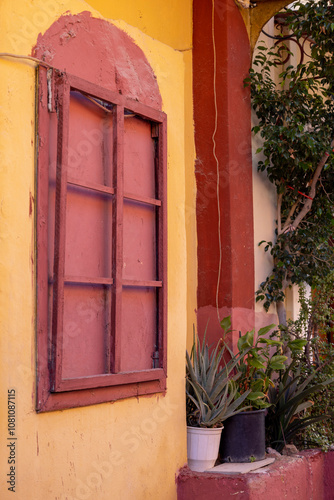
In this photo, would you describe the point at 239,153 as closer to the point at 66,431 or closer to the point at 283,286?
the point at 283,286

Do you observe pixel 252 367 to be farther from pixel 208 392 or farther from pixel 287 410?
pixel 287 410

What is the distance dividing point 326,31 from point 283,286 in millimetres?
2053

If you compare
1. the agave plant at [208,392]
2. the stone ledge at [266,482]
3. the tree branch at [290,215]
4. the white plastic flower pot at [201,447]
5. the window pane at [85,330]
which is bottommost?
the stone ledge at [266,482]

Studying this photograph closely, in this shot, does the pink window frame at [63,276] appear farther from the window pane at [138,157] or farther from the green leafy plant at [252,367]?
the green leafy plant at [252,367]

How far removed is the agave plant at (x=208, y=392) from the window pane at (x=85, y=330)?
953 mm

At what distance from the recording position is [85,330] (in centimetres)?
376

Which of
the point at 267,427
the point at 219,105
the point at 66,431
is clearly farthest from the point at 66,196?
the point at 267,427

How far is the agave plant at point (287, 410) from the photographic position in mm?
5254

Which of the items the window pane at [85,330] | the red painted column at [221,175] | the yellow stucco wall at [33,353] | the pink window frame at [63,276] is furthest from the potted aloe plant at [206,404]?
the window pane at [85,330]

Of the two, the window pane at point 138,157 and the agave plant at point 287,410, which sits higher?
the window pane at point 138,157

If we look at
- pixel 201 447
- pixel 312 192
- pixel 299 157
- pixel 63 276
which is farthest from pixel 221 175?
pixel 63 276

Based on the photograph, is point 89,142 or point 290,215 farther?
point 290,215

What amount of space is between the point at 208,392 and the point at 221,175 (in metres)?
1.65

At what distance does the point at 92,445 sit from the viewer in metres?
3.70
